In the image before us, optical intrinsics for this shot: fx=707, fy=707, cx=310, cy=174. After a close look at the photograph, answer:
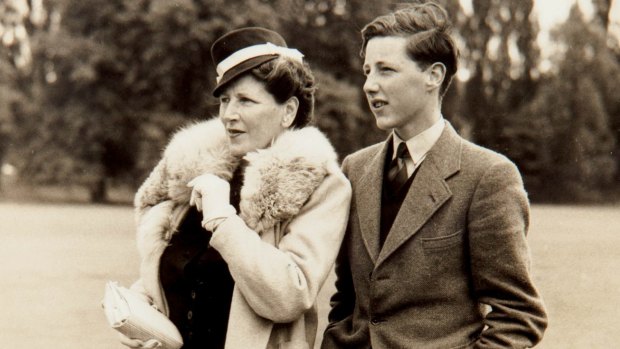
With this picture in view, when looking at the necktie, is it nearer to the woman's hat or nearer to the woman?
the woman

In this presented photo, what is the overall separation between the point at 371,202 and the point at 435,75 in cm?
56

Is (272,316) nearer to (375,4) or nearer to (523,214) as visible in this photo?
(523,214)

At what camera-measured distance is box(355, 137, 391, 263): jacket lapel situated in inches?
109

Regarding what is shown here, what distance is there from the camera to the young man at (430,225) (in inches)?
100

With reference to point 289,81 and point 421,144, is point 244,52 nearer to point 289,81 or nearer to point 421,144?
point 289,81

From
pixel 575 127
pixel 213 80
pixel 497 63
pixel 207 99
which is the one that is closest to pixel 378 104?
pixel 207 99

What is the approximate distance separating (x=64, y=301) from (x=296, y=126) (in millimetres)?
7089

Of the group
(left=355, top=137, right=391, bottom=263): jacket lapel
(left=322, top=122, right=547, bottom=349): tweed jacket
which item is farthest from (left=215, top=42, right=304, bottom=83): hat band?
(left=322, top=122, right=547, bottom=349): tweed jacket

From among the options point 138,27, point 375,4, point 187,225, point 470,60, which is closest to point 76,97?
point 138,27

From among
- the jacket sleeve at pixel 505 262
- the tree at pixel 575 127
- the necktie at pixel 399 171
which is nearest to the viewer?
the jacket sleeve at pixel 505 262

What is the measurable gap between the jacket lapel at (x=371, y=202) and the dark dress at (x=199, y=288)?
56 centimetres

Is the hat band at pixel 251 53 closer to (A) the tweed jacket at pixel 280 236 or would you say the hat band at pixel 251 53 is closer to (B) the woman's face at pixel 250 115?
(B) the woman's face at pixel 250 115

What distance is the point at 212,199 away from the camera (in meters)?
2.77

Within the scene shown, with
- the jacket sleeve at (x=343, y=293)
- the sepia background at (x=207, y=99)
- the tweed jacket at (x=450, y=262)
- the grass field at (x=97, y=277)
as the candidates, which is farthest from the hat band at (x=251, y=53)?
the sepia background at (x=207, y=99)
